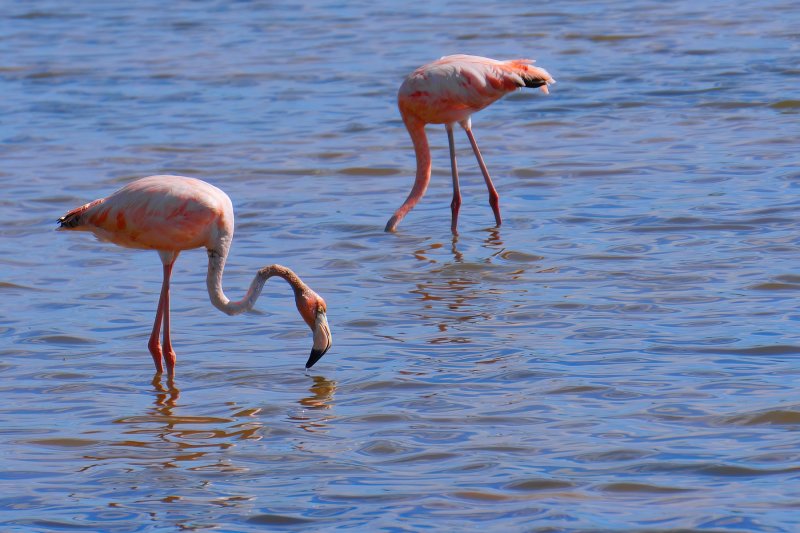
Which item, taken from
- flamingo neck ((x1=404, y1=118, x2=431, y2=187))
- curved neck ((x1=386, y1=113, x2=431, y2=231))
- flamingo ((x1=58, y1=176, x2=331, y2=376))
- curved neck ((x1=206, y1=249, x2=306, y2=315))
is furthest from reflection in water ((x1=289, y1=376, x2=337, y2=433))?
flamingo neck ((x1=404, y1=118, x2=431, y2=187))

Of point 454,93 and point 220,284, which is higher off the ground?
point 454,93

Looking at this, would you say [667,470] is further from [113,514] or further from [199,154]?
[199,154]

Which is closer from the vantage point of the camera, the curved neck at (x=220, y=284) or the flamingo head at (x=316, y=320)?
the flamingo head at (x=316, y=320)

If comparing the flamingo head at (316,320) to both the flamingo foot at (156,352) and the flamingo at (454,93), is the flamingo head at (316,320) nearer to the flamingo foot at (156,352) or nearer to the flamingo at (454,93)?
the flamingo foot at (156,352)

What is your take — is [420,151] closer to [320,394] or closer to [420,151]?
[420,151]

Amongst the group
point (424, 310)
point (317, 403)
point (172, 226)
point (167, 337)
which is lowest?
point (424, 310)

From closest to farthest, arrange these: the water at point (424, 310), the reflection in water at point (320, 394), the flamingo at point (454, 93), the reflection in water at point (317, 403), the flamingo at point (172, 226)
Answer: the water at point (424, 310) → the reflection in water at point (317, 403) → the reflection in water at point (320, 394) → the flamingo at point (172, 226) → the flamingo at point (454, 93)

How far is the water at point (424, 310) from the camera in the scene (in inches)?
217

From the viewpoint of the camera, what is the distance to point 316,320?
6840 millimetres

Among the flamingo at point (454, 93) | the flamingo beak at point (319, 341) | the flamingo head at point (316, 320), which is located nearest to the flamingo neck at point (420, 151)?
the flamingo at point (454, 93)

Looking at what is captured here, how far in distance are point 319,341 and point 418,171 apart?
11.5 feet

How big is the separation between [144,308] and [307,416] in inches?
84.8

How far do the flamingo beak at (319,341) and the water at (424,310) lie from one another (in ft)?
0.51

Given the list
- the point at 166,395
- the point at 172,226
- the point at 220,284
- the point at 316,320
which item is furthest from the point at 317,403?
the point at 172,226
